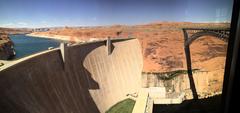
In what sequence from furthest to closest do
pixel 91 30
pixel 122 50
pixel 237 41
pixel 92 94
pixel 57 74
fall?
pixel 91 30
pixel 122 50
pixel 92 94
pixel 57 74
pixel 237 41

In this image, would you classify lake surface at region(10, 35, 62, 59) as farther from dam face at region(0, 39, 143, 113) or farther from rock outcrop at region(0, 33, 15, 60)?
dam face at region(0, 39, 143, 113)

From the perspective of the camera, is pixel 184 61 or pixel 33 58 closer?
pixel 33 58

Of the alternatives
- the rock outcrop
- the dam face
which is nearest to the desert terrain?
the dam face

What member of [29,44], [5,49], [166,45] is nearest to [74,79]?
[166,45]

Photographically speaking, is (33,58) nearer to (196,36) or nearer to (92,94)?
(92,94)

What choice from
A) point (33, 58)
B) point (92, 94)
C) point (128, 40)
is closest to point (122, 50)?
point (128, 40)

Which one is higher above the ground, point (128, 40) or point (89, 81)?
point (128, 40)
